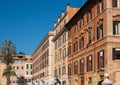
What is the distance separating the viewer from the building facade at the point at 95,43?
33406mm

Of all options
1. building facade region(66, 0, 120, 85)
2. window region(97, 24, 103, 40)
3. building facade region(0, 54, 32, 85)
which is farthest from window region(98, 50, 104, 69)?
building facade region(0, 54, 32, 85)

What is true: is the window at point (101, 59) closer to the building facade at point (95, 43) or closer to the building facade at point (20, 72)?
the building facade at point (95, 43)

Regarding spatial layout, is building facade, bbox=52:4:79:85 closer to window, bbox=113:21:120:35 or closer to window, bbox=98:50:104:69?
window, bbox=98:50:104:69

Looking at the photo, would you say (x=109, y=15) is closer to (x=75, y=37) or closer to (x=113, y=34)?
(x=113, y=34)

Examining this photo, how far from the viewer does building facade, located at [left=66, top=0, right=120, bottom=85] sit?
1315 inches

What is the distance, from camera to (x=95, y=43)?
1510 inches

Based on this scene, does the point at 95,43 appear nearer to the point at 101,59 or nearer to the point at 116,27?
the point at 101,59

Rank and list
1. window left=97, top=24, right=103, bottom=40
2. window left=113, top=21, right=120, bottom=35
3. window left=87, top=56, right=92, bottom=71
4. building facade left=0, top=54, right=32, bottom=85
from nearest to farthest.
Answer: window left=113, top=21, right=120, bottom=35 → window left=97, top=24, right=103, bottom=40 → window left=87, top=56, right=92, bottom=71 → building facade left=0, top=54, right=32, bottom=85

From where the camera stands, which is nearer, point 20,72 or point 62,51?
point 62,51

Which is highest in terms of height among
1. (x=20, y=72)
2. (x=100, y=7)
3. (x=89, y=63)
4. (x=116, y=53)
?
(x=100, y=7)

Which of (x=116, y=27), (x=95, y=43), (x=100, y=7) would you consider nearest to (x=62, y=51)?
(x=95, y=43)

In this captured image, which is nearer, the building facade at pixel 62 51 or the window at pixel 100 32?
the window at pixel 100 32

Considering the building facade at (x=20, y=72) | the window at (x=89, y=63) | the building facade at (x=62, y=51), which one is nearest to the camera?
the window at (x=89, y=63)

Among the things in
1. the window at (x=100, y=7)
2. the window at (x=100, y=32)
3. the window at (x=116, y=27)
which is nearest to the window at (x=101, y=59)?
the window at (x=100, y=32)
